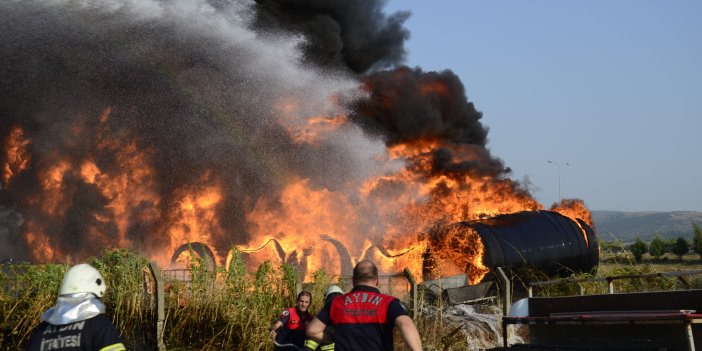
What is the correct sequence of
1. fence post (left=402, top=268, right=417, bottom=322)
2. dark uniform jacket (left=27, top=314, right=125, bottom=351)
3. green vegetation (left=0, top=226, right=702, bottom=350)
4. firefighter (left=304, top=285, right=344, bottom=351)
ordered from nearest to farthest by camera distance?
dark uniform jacket (left=27, top=314, right=125, bottom=351)
firefighter (left=304, top=285, right=344, bottom=351)
green vegetation (left=0, top=226, right=702, bottom=350)
fence post (left=402, top=268, right=417, bottom=322)

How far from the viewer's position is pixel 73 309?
14.6 feet

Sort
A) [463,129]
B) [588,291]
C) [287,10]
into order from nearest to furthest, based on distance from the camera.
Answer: [588,291], [287,10], [463,129]

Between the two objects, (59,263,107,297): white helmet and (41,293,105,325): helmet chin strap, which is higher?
(59,263,107,297): white helmet

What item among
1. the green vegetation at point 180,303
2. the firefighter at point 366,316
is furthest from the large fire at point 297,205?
the firefighter at point 366,316

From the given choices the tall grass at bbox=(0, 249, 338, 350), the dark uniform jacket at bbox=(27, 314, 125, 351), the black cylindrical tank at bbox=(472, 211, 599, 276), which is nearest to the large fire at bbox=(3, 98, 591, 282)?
the black cylindrical tank at bbox=(472, 211, 599, 276)

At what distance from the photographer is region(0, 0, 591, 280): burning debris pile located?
22547 millimetres

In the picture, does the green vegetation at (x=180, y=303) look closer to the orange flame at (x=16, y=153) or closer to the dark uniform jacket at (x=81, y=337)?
the dark uniform jacket at (x=81, y=337)

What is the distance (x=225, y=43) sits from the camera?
2459 centimetres

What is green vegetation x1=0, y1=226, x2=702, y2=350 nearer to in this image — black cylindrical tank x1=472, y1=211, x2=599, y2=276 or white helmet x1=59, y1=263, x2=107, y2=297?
white helmet x1=59, y1=263, x2=107, y2=297

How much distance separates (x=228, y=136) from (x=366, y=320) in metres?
20.3

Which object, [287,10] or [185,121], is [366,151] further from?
[185,121]

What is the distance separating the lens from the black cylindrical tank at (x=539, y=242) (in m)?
18.1

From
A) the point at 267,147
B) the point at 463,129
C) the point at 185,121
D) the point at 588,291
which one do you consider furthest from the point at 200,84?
the point at 588,291

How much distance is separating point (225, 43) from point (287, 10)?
2962 millimetres
